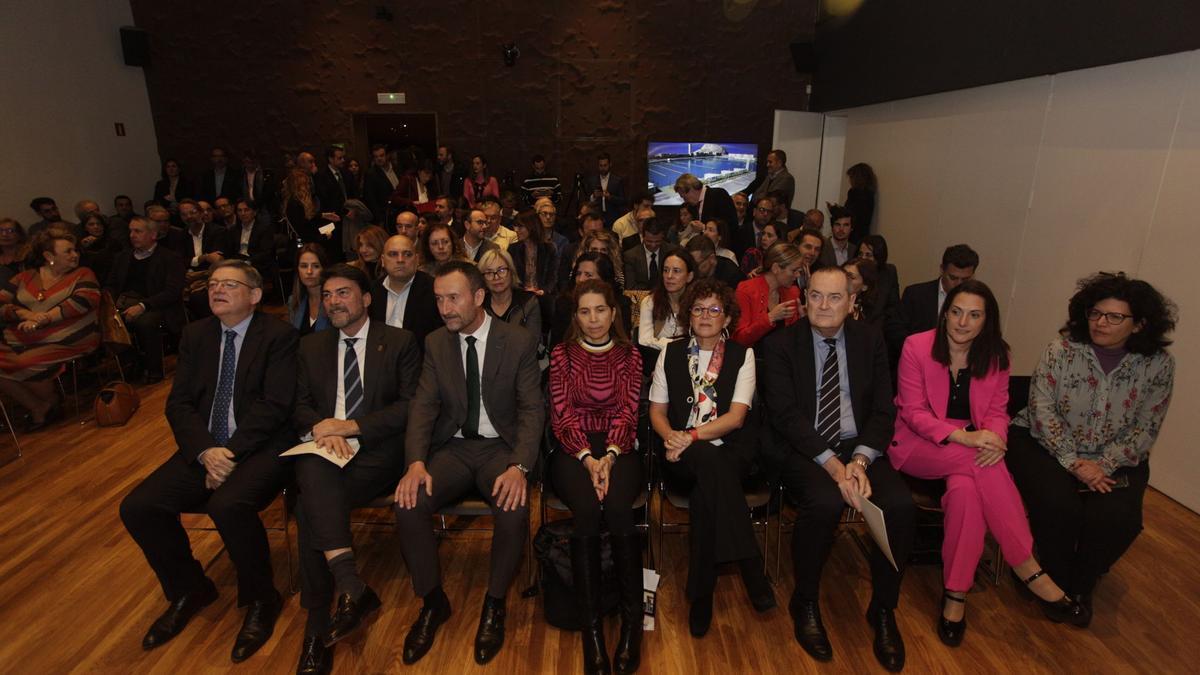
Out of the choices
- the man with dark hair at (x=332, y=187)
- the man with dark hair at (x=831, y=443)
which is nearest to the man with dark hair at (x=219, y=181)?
the man with dark hair at (x=332, y=187)

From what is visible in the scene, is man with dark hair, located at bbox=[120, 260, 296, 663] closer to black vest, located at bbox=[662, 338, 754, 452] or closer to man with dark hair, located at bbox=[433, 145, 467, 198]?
black vest, located at bbox=[662, 338, 754, 452]

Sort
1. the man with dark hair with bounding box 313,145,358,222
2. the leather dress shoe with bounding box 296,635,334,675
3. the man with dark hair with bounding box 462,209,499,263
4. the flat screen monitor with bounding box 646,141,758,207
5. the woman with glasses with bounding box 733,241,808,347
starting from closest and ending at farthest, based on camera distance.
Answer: the leather dress shoe with bounding box 296,635,334,675 < the woman with glasses with bounding box 733,241,808,347 < the man with dark hair with bounding box 462,209,499,263 < the man with dark hair with bounding box 313,145,358,222 < the flat screen monitor with bounding box 646,141,758,207

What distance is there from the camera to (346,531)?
8.98ft

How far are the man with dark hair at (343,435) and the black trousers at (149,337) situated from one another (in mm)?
3732

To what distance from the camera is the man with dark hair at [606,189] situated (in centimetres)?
982

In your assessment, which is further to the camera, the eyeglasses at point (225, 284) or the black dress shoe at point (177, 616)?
the eyeglasses at point (225, 284)

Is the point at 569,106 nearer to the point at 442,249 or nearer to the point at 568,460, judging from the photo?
the point at 442,249

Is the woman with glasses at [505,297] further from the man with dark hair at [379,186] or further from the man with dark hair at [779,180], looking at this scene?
the man with dark hair at [379,186]

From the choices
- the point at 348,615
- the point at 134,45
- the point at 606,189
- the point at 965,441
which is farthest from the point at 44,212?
the point at 965,441

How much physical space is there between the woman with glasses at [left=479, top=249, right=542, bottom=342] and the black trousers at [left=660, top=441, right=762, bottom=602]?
1.54 meters

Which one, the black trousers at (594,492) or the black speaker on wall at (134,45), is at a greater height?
the black speaker on wall at (134,45)

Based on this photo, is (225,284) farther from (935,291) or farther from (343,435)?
(935,291)

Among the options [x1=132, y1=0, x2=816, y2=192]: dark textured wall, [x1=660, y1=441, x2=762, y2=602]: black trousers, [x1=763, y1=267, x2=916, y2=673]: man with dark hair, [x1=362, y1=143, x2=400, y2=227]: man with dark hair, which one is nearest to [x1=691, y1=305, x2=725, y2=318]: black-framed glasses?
[x1=763, y1=267, x2=916, y2=673]: man with dark hair

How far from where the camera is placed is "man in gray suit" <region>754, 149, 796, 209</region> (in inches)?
313
